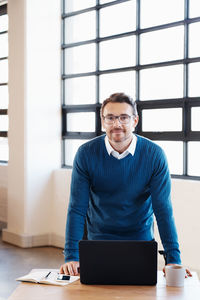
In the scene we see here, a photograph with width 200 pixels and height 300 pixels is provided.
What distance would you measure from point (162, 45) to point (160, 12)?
0.36 m

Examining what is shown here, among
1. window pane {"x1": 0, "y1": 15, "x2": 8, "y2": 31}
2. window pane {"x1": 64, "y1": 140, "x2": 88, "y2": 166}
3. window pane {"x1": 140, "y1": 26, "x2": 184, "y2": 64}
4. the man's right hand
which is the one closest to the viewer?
the man's right hand

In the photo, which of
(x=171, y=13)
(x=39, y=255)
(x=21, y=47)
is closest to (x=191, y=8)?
(x=171, y=13)

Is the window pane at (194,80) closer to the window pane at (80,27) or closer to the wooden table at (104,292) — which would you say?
the window pane at (80,27)

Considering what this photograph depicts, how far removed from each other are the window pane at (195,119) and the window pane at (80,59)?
176 centimetres

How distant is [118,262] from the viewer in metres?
2.10

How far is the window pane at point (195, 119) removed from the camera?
490 centimetres

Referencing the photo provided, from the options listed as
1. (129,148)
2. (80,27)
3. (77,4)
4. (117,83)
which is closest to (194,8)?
(117,83)

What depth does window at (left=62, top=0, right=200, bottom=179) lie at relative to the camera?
4.95 metres

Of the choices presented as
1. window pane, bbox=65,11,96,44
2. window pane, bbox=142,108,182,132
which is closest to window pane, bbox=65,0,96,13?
window pane, bbox=65,11,96,44

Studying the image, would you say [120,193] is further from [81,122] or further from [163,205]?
[81,122]

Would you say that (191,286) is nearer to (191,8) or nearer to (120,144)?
(120,144)

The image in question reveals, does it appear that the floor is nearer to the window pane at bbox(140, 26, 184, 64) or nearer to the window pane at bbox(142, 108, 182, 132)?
the window pane at bbox(142, 108, 182, 132)

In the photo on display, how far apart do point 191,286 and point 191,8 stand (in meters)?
3.44

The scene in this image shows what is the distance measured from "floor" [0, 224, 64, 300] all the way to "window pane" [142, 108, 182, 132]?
1.87m
